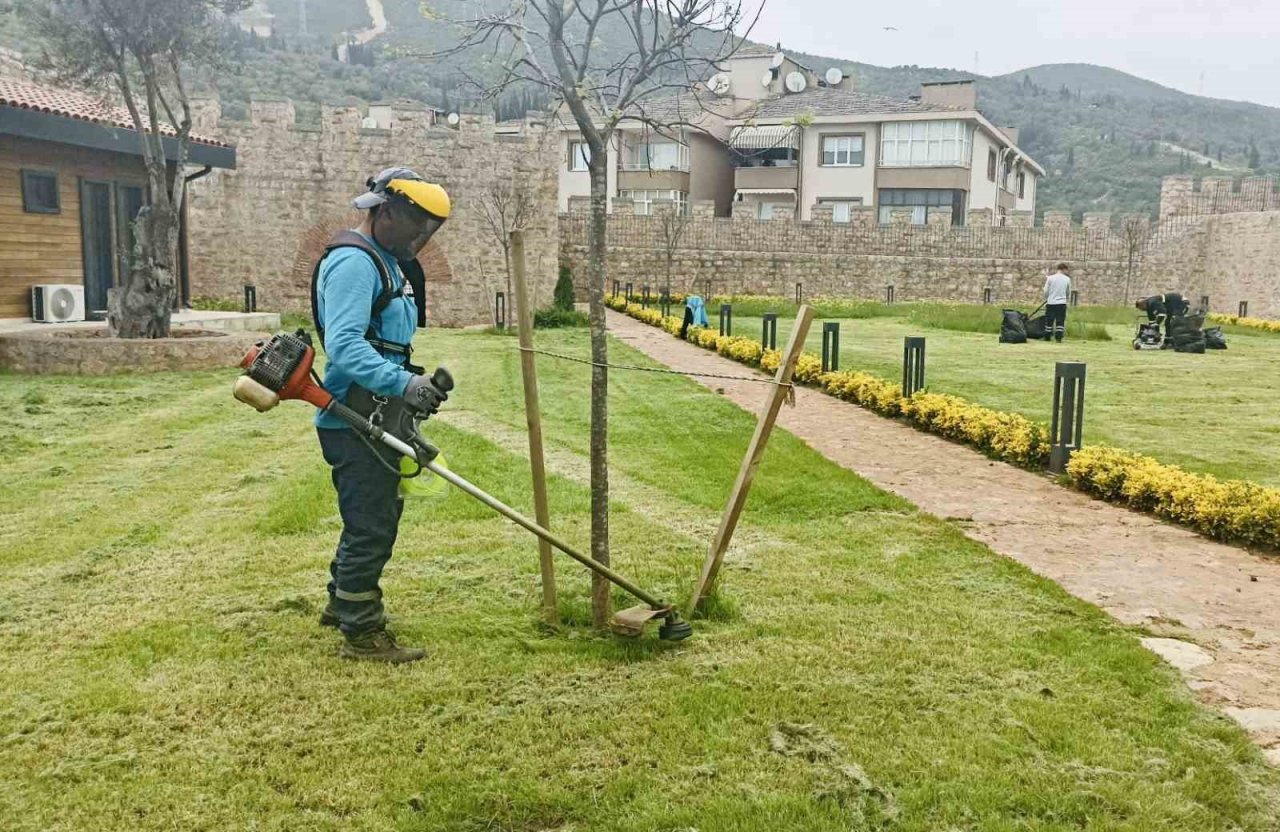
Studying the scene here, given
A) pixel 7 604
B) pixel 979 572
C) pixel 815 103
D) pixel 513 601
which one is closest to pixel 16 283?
pixel 7 604

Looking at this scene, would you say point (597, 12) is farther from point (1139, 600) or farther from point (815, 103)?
point (815, 103)

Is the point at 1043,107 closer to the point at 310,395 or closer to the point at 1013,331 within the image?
the point at 1013,331

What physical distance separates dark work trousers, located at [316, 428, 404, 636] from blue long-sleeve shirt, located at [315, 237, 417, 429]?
126 millimetres

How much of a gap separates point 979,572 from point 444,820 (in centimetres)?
368

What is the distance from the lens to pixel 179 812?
10.9 ft

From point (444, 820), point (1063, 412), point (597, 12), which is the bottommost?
point (444, 820)

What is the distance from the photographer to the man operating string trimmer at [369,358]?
4.16m

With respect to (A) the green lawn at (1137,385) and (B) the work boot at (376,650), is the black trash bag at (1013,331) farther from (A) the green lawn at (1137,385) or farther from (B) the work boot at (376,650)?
(B) the work boot at (376,650)

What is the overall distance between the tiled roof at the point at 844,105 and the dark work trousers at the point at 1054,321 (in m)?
25.7

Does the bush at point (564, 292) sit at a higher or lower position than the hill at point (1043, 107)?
lower

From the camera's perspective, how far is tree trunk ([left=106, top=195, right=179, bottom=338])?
1449 cm

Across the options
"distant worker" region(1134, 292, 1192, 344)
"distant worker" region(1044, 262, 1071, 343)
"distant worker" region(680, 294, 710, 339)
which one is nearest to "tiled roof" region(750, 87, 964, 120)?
"distant worker" region(1044, 262, 1071, 343)

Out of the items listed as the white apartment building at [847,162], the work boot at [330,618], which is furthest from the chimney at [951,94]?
the work boot at [330,618]

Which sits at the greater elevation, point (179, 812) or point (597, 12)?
point (597, 12)
